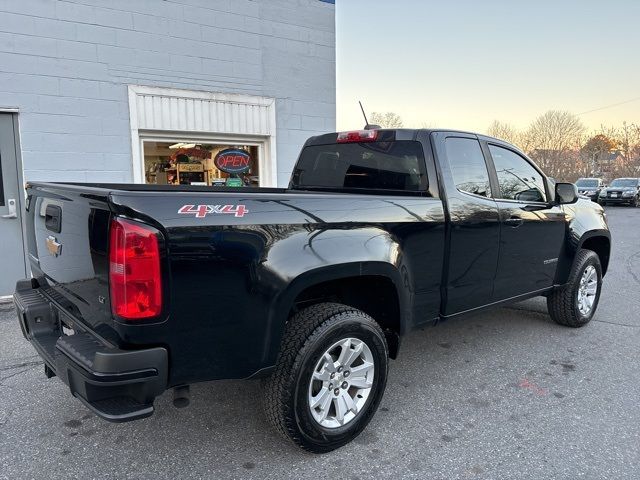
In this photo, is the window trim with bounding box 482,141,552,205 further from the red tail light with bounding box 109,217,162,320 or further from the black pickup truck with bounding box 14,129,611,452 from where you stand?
the red tail light with bounding box 109,217,162,320

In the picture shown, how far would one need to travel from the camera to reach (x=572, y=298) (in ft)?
16.1

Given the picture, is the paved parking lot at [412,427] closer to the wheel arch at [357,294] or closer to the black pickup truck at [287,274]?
the black pickup truck at [287,274]

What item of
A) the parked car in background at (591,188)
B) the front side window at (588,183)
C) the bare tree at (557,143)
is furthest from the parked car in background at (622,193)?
the bare tree at (557,143)

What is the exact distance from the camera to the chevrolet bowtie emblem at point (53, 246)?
2705mm

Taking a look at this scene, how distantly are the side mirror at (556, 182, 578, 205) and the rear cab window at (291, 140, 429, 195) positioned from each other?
1.85 meters

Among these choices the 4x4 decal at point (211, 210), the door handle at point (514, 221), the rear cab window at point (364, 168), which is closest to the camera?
the 4x4 decal at point (211, 210)

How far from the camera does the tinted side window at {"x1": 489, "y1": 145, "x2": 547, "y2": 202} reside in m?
4.14

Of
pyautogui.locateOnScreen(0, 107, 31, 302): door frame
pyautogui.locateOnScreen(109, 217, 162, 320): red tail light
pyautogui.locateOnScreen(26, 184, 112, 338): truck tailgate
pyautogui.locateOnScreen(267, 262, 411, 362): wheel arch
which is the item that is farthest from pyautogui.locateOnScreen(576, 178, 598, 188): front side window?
pyautogui.locateOnScreen(109, 217, 162, 320): red tail light

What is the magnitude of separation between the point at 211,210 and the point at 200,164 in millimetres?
5566

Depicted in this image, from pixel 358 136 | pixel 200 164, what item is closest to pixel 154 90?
pixel 200 164

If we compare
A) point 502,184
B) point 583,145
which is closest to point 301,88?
point 502,184

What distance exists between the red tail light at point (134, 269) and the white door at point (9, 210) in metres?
4.79

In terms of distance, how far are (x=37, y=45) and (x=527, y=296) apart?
20.9 feet

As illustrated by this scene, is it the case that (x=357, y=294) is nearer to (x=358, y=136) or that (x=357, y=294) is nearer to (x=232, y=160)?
(x=358, y=136)
